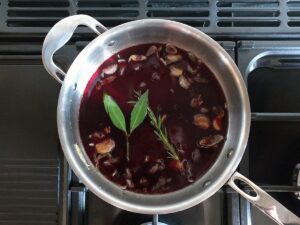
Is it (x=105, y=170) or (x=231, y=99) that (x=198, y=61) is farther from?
(x=105, y=170)

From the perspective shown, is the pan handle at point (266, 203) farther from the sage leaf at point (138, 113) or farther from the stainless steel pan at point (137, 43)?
the sage leaf at point (138, 113)

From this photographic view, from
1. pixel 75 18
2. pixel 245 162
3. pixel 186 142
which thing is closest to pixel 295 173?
pixel 245 162

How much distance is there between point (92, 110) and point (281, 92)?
1.00 feet

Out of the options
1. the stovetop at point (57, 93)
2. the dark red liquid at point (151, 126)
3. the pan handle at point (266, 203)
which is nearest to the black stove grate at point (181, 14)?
the stovetop at point (57, 93)

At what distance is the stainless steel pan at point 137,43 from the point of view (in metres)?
0.67

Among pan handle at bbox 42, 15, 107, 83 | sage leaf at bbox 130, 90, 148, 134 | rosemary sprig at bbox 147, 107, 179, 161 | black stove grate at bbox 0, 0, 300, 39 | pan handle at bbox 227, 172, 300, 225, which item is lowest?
pan handle at bbox 227, 172, 300, 225

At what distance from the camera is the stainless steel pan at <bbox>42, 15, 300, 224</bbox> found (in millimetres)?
673

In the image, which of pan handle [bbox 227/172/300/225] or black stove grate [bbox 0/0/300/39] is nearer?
pan handle [bbox 227/172/300/225]

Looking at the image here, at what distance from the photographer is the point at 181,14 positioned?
820 millimetres

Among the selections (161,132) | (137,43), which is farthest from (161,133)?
(137,43)

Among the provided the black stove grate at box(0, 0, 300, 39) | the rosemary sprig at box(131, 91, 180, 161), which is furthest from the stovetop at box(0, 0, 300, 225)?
the rosemary sprig at box(131, 91, 180, 161)

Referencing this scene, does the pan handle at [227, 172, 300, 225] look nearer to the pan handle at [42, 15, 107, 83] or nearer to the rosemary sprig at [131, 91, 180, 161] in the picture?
the rosemary sprig at [131, 91, 180, 161]

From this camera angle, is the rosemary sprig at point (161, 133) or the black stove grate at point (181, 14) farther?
the black stove grate at point (181, 14)

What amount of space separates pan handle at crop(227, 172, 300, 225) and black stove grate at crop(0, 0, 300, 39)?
0.25 meters
